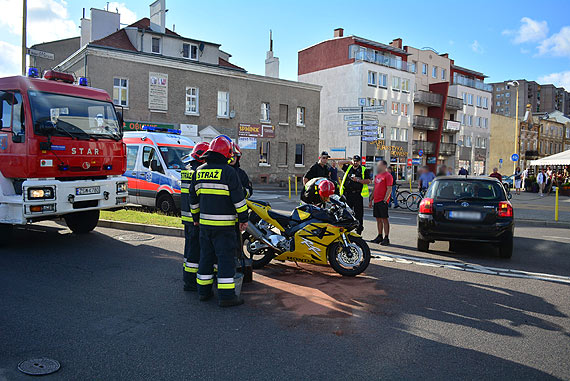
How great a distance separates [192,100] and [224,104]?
2523 millimetres

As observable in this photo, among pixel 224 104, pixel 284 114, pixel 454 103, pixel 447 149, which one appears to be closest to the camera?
pixel 224 104


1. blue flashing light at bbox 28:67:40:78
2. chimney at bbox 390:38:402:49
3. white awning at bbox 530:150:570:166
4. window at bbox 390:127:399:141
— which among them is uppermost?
chimney at bbox 390:38:402:49

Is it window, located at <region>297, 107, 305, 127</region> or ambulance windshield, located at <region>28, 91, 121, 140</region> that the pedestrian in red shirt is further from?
window, located at <region>297, 107, 305, 127</region>

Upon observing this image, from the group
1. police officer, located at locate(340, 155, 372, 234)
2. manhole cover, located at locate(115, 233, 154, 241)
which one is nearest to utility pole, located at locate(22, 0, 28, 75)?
manhole cover, located at locate(115, 233, 154, 241)

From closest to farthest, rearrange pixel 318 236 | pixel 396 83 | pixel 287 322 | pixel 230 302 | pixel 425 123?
pixel 287 322 < pixel 230 302 < pixel 318 236 < pixel 396 83 < pixel 425 123

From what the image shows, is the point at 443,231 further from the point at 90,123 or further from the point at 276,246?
the point at 90,123

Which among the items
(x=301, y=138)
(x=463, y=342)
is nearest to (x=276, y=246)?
(x=463, y=342)

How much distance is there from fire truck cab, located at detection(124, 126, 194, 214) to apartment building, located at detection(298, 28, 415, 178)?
1315 inches

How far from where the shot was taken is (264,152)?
35156mm

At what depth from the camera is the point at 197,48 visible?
3297 cm

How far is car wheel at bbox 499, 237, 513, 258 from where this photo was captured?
8.05m

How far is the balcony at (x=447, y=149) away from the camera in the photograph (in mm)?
57403

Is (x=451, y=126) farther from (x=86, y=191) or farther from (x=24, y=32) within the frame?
(x=86, y=191)

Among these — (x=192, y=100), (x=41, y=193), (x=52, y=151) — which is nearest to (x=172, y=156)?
(x=52, y=151)
